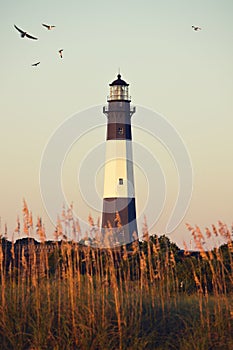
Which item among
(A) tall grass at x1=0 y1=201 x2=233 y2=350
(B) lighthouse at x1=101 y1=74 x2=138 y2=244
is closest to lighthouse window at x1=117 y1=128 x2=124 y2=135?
(B) lighthouse at x1=101 y1=74 x2=138 y2=244

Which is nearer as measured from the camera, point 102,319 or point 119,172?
point 102,319

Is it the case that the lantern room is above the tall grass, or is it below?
above

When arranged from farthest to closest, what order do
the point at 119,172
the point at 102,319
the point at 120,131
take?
the point at 120,131, the point at 119,172, the point at 102,319

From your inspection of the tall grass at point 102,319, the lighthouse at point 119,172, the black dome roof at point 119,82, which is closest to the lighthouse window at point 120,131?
the lighthouse at point 119,172

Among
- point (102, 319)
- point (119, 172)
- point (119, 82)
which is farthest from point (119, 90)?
point (102, 319)

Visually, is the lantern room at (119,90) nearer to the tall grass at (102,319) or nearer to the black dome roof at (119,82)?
the black dome roof at (119,82)

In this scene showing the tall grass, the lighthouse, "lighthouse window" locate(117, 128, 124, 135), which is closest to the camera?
the tall grass

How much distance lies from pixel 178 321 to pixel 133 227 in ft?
94.1

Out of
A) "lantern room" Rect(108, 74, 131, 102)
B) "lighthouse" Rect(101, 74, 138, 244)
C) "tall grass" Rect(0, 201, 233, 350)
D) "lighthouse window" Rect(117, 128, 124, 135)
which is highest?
"lantern room" Rect(108, 74, 131, 102)

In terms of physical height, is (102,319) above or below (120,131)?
below

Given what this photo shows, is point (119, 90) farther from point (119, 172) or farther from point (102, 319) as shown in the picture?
point (102, 319)

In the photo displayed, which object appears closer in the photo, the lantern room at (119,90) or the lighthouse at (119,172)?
the lighthouse at (119,172)

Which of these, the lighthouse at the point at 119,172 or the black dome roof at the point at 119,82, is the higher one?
the black dome roof at the point at 119,82

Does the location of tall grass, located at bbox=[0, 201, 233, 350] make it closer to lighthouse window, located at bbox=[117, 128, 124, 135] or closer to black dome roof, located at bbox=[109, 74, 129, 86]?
lighthouse window, located at bbox=[117, 128, 124, 135]
